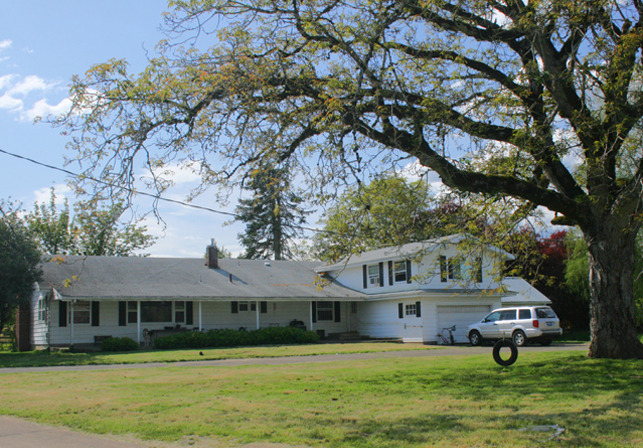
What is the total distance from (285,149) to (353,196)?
182cm

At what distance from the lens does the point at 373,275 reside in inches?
1355

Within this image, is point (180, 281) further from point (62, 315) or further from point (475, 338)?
point (475, 338)

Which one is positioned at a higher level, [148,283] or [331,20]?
[331,20]

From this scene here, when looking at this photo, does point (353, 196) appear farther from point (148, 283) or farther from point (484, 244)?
point (148, 283)

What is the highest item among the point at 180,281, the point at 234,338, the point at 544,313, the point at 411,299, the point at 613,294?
the point at 180,281

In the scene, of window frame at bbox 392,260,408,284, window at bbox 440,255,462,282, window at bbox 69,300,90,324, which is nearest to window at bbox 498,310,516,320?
window frame at bbox 392,260,408,284

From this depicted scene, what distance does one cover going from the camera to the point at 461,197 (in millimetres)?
13523

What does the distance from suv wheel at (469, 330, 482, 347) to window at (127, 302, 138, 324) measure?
55.0 feet

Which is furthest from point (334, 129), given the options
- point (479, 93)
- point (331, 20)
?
point (479, 93)

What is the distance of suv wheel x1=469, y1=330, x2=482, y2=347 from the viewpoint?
27.4 meters

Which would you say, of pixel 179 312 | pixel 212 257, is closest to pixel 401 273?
pixel 212 257

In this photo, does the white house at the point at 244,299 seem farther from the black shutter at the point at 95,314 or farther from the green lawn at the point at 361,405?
the green lawn at the point at 361,405

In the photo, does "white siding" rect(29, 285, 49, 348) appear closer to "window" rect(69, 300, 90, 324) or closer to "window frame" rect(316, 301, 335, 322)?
"window" rect(69, 300, 90, 324)

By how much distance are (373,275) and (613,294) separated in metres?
21.8
